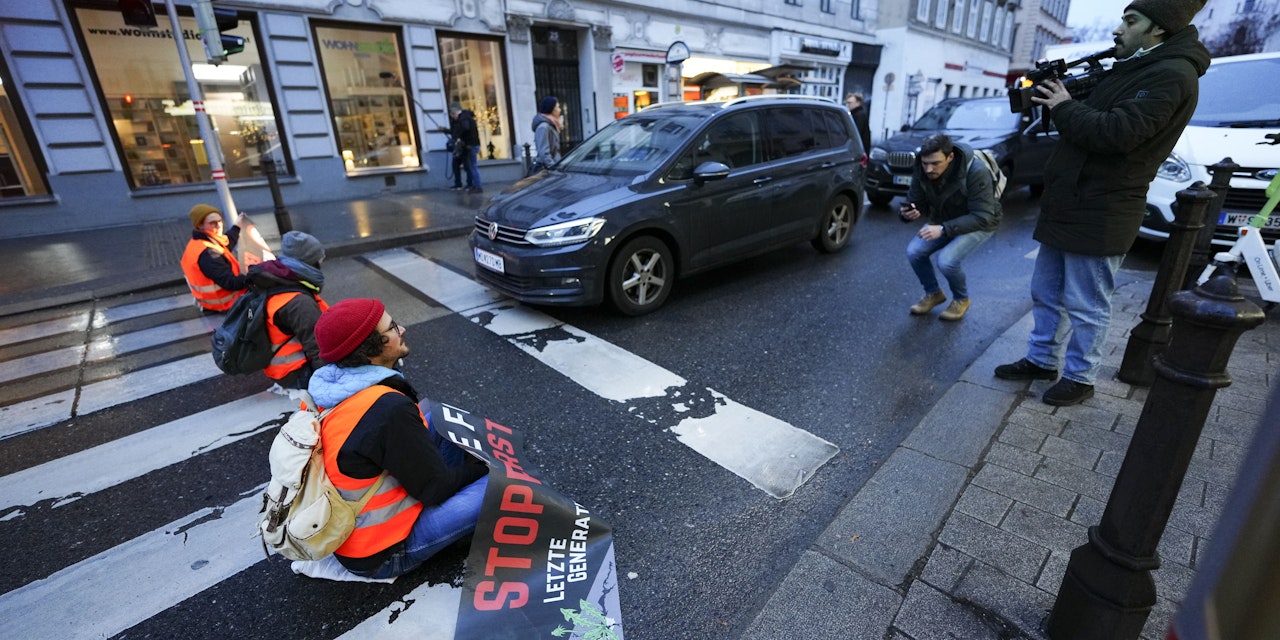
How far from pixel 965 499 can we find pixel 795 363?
5.64 ft

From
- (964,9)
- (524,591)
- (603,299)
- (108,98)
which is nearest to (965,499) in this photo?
(524,591)

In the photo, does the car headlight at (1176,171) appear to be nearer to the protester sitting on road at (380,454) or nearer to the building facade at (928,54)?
the protester sitting on road at (380,454)

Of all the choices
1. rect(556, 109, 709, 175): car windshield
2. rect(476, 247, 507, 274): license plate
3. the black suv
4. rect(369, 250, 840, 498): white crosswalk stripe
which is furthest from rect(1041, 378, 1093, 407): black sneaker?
the black suv

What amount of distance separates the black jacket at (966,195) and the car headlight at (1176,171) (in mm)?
2406

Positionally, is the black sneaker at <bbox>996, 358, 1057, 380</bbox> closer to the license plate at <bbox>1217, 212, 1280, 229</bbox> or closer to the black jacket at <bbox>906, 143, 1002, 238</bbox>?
the black jacket at <bbox>906, 143, 1002, 238</bbox>

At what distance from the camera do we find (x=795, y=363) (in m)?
4.19

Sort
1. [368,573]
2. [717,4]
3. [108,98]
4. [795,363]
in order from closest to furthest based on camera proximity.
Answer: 1. [368,573]
2. [795,363]
3. [108,98]
4. [717,4]

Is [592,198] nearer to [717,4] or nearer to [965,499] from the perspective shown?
[965,499]

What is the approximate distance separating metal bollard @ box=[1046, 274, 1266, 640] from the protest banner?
1520mm

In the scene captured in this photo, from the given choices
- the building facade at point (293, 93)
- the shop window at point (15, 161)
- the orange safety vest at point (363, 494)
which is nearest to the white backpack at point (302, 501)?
the orange safety vest at point (363, 494)

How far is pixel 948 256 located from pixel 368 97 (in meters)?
12.1

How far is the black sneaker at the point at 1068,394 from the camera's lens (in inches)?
132

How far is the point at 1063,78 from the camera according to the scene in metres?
3.29

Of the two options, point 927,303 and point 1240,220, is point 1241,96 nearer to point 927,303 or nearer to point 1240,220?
point 1240,220
